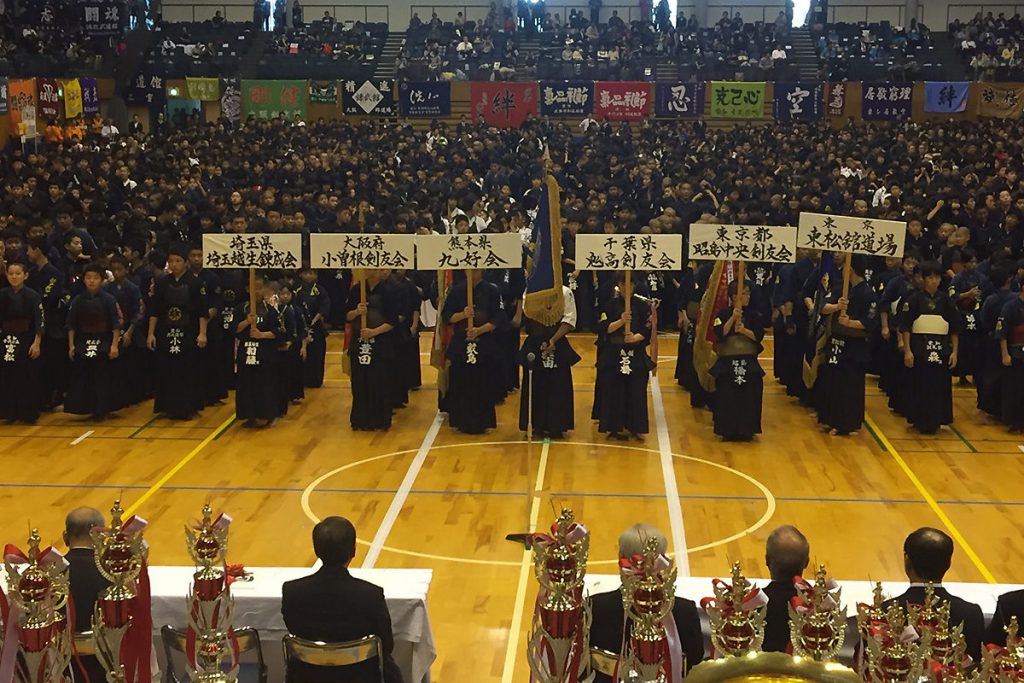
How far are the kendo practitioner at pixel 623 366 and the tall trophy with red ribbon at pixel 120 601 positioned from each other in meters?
8.52

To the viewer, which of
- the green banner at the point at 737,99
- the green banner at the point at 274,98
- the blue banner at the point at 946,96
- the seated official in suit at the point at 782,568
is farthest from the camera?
the green banner at the point at 274,98

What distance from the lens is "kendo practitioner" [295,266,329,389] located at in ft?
49.0

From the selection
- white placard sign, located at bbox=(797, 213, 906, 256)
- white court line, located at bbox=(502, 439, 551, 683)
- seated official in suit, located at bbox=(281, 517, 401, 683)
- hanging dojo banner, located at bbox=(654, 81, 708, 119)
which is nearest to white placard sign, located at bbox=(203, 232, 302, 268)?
white court line, located at bbox=(502, 439, 551, 683)

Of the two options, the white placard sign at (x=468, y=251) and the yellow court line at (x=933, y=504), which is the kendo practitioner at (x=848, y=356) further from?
the white placard sign at (x=468, y=251)

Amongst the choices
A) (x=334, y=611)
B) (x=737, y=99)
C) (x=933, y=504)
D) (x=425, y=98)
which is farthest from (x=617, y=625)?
(x=425, y=98)

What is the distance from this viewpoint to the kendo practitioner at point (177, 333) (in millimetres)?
13859

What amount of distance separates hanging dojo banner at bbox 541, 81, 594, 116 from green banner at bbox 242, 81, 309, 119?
7188mm

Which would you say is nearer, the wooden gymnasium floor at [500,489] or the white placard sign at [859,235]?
the wooden gymnasium floor at [500,489]

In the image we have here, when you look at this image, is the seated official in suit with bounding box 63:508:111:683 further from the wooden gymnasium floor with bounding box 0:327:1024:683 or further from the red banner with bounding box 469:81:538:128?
the red banner with bounding box 469:81:538:128

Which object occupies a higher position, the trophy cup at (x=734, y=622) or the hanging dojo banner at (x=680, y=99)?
the hanging dojo banner at (x=680, y=99)

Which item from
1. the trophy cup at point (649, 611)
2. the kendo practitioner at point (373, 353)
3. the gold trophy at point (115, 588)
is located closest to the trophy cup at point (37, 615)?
the gold trophy at point (115, 588)

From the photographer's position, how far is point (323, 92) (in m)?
35.6

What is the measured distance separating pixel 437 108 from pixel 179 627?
2994 centimetres

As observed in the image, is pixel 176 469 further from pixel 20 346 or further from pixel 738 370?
pixel 738 370
